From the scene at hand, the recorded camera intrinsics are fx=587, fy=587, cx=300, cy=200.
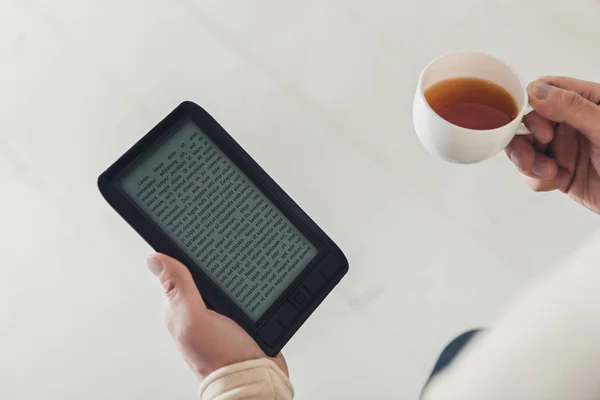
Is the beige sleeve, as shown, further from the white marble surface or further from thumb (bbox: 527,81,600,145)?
thumb (bbox: 527,81,600,145)

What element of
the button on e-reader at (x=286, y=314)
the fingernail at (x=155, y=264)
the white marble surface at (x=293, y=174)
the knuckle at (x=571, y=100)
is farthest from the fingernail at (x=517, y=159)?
the fingernail at (x=155, y=264)

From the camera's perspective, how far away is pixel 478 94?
66cm

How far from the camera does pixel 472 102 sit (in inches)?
26.0

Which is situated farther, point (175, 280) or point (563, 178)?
point (563, 178)

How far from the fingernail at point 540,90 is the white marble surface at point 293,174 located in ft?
1.02

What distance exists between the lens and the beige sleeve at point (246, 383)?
612 mm

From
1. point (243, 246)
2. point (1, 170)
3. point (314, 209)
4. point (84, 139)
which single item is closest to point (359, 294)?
point (314, 209)

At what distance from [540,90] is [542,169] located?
13 centimetres

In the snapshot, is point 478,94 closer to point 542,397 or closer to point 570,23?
point 542,397

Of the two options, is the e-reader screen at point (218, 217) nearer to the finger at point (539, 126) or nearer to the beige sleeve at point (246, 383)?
the beige sleeve at point (246, 383)

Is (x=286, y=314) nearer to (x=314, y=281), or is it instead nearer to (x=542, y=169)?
(x=314, y=281)

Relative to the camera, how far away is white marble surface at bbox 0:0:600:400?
889 millimetres

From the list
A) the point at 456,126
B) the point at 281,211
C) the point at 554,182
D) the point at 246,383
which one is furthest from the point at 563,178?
the point at 246,383

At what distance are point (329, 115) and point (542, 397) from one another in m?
0.69
